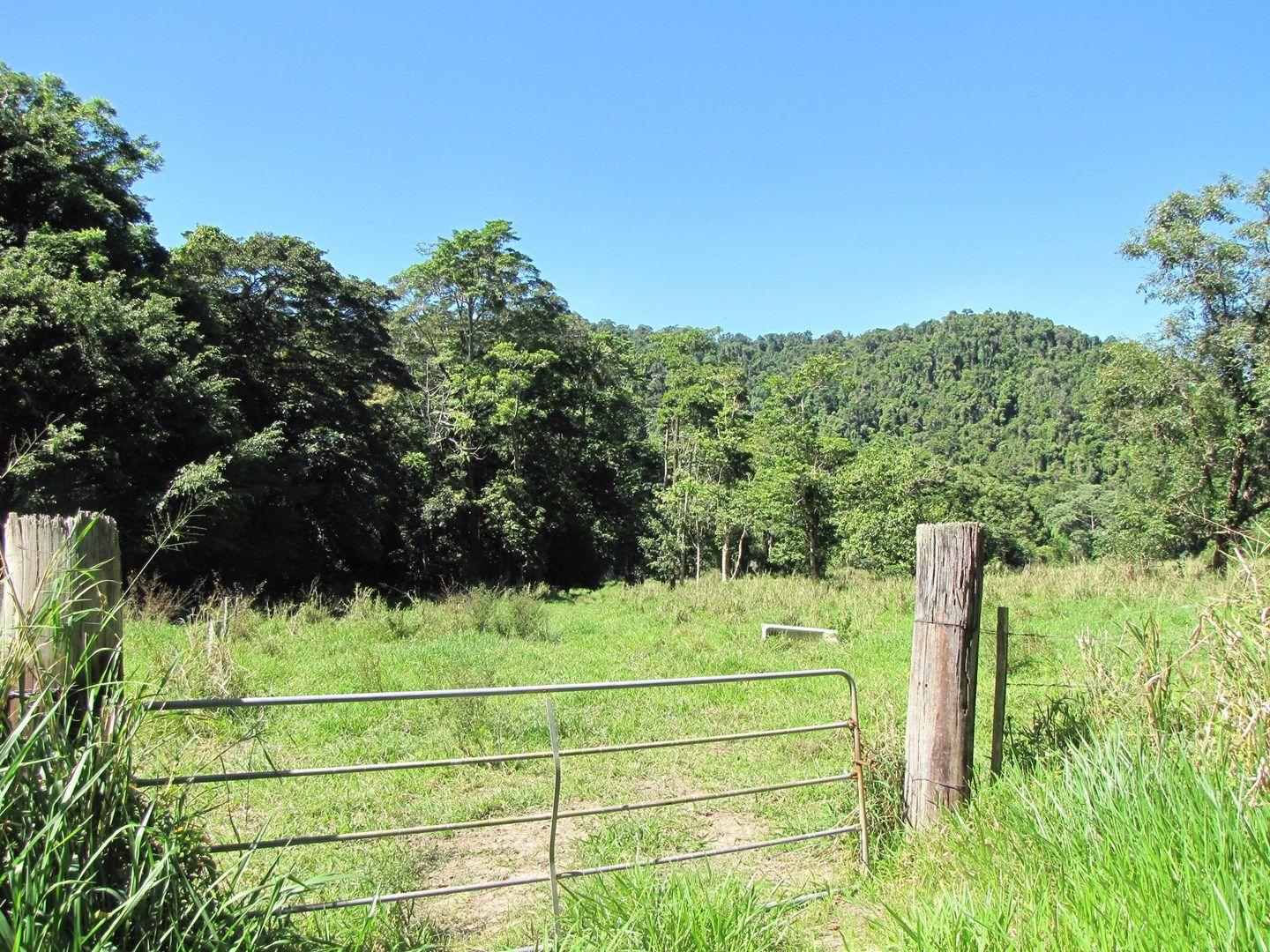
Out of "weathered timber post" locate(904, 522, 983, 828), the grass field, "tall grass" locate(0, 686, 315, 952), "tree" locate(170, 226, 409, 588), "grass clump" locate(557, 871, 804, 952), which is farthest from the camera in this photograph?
"tree" locate(170, 226, 409, 588)

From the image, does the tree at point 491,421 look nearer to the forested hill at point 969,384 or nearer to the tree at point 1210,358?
the tree at point 1210,358

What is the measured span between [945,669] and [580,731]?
13.4ft

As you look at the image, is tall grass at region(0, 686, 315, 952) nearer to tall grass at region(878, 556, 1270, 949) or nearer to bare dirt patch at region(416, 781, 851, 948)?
bare dirt patch at region(416, 781, 851, 948)

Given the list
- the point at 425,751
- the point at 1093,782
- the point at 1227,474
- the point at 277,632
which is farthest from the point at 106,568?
the point at 1227,474

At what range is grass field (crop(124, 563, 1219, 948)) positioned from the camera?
3.43 m

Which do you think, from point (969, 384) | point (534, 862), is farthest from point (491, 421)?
point (969, 384)

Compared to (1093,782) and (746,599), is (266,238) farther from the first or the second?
(1093,782)

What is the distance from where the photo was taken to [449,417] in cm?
3000

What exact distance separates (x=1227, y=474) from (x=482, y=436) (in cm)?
2354

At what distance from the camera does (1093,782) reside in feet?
9.23

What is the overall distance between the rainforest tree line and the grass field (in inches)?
70.7

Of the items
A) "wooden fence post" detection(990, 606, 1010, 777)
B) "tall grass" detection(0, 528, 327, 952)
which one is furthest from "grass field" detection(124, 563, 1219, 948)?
"wooden fence post" detection(990, 606, 1010, 777)

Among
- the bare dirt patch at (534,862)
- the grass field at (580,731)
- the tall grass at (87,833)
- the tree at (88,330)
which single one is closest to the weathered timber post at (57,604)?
the tall grass at (87,833)

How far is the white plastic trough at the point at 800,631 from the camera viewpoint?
428 inches
